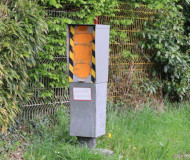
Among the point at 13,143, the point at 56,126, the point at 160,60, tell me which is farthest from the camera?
the point at 160,60

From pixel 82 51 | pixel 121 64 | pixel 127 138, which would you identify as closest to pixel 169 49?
pixel 121 64

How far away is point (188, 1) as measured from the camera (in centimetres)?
1012

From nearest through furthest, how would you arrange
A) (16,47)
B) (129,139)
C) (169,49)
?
(16,47) < (129,139) < (169,49)

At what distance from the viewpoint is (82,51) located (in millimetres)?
5848

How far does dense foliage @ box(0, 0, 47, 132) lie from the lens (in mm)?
5906

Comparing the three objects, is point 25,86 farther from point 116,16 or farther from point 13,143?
point 116,16

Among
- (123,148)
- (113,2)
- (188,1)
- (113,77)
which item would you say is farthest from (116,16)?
(123,148)

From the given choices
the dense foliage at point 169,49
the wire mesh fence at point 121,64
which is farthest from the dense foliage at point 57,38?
the dense foliage at point 169,49

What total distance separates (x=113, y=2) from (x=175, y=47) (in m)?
2.22

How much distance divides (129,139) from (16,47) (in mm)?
2370

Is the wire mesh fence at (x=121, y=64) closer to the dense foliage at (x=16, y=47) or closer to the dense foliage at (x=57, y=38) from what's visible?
the dense foliage at (x=57, y=38)

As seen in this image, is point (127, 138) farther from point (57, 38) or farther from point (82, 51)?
point (57, 38)

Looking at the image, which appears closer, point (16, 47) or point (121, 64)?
point (16, 47)

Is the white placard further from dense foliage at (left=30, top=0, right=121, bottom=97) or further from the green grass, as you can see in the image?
dense foliage at (left=30, top=0, right=121, bottom=97)
